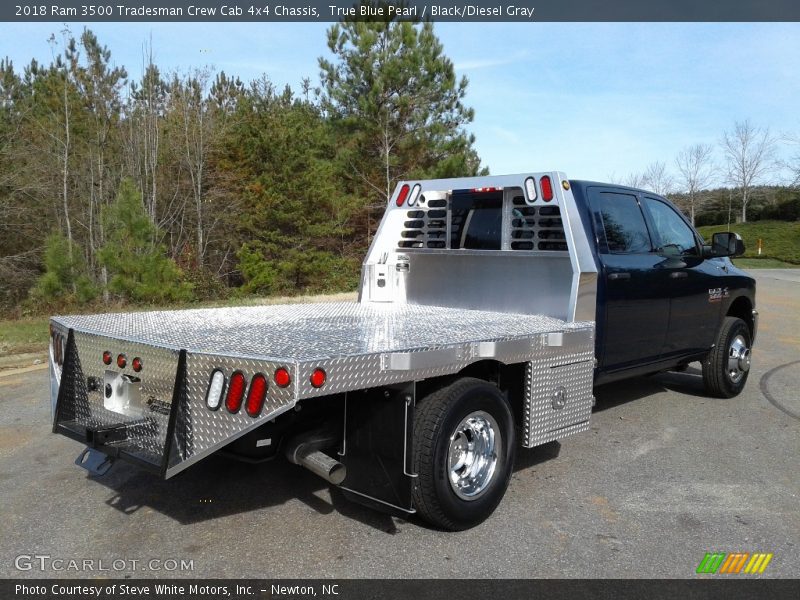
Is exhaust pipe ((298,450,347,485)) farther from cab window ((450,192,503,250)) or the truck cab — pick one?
cab window ((450,192,503,250))

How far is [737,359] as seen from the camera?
7.20m

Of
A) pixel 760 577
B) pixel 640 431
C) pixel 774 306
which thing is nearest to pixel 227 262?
pixel 774 306

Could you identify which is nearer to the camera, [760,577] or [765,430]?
[760,577]

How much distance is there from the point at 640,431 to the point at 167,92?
83.8 feet

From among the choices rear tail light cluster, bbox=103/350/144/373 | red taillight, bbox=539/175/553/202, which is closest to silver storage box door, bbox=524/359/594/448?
red taillight, bbox=539/175/553/202

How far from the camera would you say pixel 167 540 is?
148 inches

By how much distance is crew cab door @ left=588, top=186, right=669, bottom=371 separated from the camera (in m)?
5.32

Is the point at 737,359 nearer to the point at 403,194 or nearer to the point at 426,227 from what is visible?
the point at 426,227

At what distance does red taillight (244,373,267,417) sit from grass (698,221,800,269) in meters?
39.1

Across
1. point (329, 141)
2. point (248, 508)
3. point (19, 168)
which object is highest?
point (329, 141)

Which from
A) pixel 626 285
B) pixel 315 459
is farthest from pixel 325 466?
pixel 626 285

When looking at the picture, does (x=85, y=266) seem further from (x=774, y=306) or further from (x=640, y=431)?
(x=774, y=306)

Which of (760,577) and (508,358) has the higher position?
(508,358)
